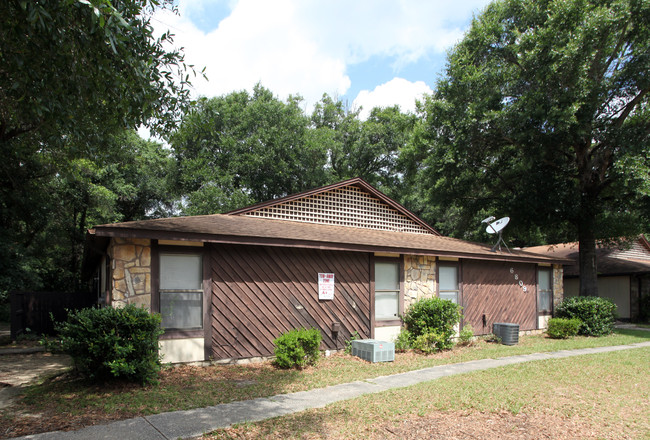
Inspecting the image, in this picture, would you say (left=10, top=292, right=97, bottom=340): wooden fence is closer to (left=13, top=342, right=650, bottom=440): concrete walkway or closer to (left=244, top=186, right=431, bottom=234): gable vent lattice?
(left=244, top=186, right=431, bottom=234): gable vent lattice

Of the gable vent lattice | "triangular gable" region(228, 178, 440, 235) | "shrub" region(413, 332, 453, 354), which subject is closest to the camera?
"shrub" region(413, 332, 453, 354)

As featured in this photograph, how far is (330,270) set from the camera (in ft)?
33.0

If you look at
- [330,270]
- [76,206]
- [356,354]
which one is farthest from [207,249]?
[76,206]

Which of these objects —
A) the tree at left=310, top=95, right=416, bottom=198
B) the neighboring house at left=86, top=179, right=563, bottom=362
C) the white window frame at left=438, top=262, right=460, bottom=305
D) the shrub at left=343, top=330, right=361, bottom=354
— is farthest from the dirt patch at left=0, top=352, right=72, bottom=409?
the tree at left=310, top=95, right=416, bottom=198

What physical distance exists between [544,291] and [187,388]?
1277cm

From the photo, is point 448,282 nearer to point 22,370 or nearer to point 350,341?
point 350,341

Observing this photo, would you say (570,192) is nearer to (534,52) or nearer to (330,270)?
(534,52)

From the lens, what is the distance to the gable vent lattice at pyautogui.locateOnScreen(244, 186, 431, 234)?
39.2 ft

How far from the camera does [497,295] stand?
1330cm

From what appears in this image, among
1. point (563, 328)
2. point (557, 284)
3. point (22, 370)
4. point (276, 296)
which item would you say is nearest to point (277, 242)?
point (276, 296)

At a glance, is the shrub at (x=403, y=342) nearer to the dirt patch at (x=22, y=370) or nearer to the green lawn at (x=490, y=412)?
the green lawn at (x=490, y=412)

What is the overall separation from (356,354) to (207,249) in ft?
13.6

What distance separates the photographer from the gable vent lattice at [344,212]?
11.9 metres

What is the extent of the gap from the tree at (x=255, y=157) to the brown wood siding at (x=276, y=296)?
15501 mm
